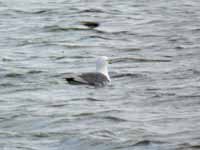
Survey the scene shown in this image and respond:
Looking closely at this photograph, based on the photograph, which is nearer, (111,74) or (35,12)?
(111,74)

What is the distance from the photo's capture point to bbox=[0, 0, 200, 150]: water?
14.6m

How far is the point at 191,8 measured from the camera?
84.0 feet

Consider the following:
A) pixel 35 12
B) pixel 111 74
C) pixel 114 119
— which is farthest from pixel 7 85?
pixel 35 12

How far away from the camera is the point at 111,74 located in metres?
19.5

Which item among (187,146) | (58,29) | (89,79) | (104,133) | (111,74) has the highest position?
(187,146)

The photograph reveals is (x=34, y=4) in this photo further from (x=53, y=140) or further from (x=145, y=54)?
Answer: (x=53, y=140)

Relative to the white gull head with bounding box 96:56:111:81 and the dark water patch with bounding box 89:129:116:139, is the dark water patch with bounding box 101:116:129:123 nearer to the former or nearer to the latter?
the dark water patch with bounding box 89:129:116:139

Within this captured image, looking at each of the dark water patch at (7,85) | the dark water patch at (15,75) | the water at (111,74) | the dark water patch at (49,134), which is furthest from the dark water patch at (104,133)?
the dark water patch at (15,75)

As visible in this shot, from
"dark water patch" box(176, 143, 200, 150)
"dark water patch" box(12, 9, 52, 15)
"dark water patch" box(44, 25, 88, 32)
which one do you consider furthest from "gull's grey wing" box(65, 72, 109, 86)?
"dark water patch" box(12, 9, 52, 15)

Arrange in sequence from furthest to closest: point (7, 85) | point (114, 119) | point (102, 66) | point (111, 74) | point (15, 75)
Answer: point (111, 74) < point (15, 75) < point (102, 66) < point (7, 85) < point (114, 119)

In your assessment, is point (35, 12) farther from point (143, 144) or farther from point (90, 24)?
point (143, 144)

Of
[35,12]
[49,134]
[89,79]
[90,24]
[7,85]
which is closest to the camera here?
[49,134]

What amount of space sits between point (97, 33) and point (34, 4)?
4.15m

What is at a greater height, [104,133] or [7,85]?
[104,133]
